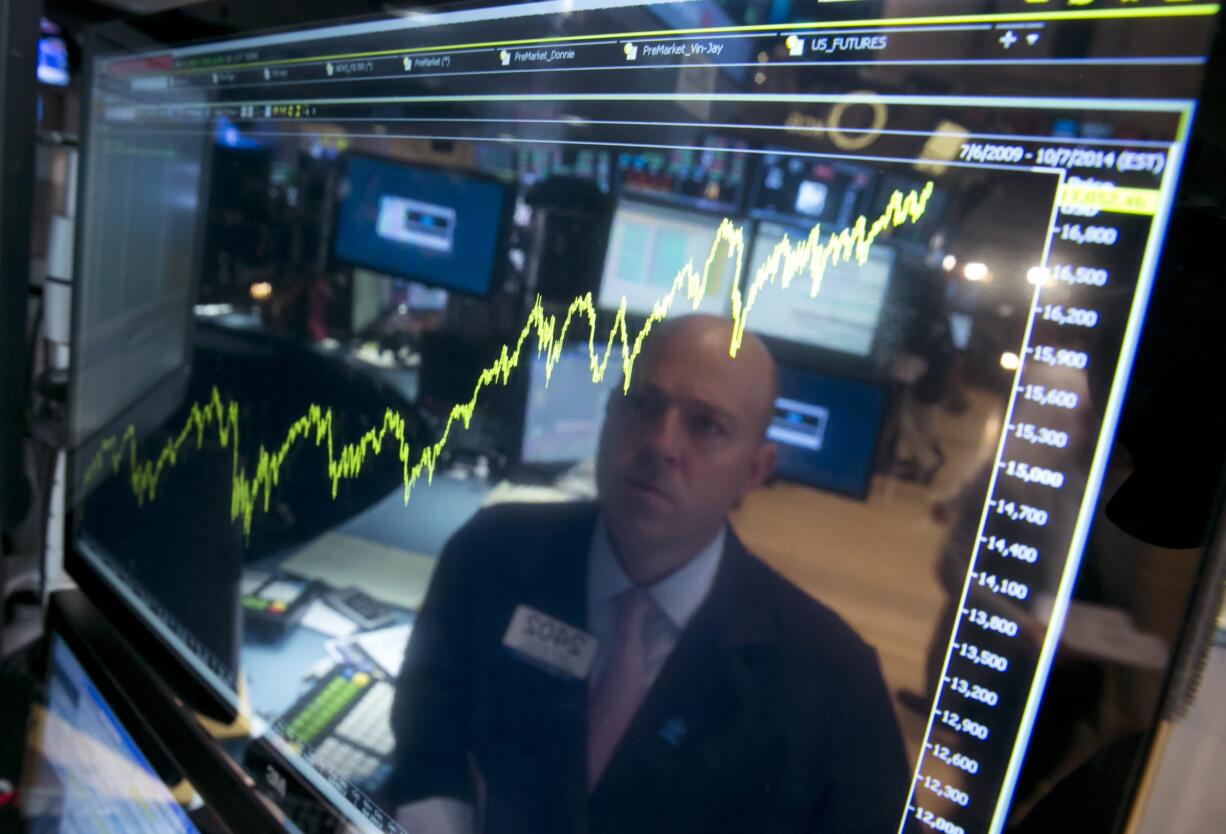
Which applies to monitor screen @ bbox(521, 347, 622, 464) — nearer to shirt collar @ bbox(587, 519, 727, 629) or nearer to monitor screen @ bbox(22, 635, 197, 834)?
shirt collar @ bbox(587, 519, 727, 629)

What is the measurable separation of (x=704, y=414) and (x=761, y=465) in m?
0.04

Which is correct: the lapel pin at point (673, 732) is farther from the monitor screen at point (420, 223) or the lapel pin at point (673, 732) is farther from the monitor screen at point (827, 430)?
the monitor screen at point (420, 223)

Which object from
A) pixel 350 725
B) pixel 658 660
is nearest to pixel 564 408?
pixel 658 660

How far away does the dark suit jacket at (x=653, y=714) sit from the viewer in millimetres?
341

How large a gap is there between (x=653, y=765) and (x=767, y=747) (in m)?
0.06

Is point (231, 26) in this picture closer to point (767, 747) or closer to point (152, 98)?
point (152, 98)

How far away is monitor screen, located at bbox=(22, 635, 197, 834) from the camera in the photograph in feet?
2.45

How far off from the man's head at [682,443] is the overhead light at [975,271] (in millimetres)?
89

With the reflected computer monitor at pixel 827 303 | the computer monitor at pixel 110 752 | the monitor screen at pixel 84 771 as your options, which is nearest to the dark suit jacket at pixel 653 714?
the reflected computer monitor at pixel 827 303

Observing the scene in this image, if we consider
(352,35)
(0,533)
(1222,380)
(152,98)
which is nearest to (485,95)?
(352,35)

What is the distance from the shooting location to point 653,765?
1.29 ft

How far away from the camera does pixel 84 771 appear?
2.75 ft

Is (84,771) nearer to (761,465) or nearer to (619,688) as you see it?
(619,688)

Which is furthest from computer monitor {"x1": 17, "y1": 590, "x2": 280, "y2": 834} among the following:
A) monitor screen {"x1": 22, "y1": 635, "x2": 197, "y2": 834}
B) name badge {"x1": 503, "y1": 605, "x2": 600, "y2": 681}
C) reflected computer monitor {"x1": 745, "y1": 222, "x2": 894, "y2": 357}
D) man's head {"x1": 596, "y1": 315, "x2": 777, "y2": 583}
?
reflected computer monitor {"x1": 745, "y1": 222, "x2": 894, "y2": 357}
